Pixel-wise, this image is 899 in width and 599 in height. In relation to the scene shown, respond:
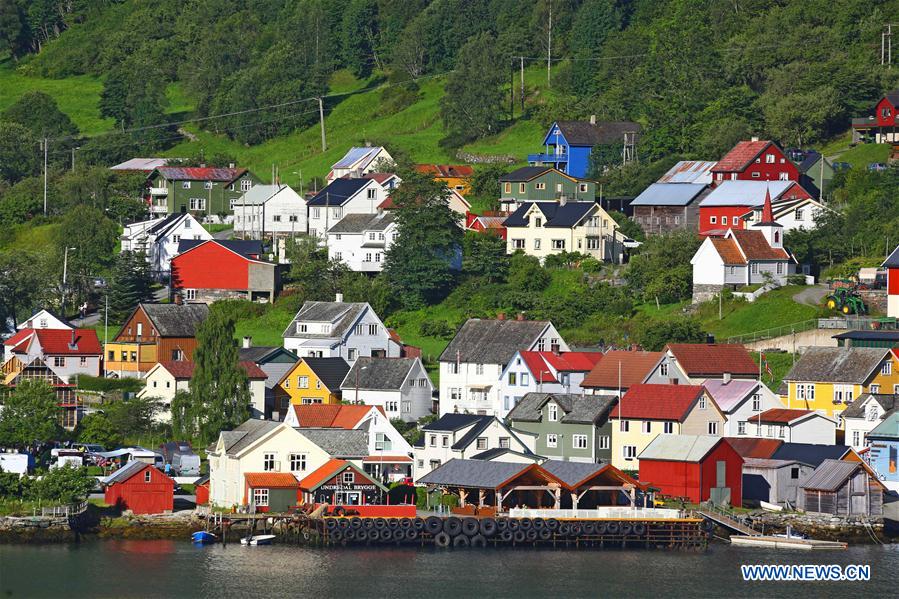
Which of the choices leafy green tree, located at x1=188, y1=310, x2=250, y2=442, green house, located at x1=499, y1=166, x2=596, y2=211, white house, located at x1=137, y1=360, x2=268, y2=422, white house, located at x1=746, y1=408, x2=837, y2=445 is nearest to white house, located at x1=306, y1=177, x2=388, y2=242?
green house, located at x1=499, y1=166, x2=596, y2=211

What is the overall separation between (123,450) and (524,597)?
2386cm

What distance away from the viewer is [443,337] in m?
92.2

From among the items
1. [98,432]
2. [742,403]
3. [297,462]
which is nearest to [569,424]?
[742,403]

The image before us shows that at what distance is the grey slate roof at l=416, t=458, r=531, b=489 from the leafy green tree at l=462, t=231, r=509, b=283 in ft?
105

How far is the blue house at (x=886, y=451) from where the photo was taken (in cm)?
6869

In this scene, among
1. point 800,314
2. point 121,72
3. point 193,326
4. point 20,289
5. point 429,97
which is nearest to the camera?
point 800,314

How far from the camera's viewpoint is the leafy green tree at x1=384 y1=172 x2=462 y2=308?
97.5m

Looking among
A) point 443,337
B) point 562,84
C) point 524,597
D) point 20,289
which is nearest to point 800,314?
point 443,337

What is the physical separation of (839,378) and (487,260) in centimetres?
2882

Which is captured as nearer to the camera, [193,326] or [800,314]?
[800,314]

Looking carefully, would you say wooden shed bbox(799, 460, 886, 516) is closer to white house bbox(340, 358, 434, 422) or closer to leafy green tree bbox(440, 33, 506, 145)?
white house bbox(340, 358, 434, 422)

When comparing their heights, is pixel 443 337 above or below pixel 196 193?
below

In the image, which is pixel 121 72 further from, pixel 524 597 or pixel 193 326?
pixel 524 597

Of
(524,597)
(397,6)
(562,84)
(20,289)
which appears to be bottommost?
(524,597)
